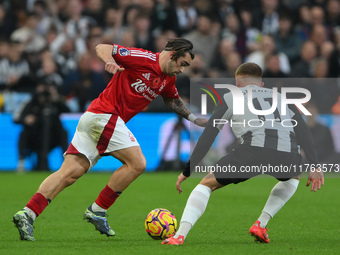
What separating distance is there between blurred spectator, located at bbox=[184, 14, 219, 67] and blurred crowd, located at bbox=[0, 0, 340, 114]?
0.02m

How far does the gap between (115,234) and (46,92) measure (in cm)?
836

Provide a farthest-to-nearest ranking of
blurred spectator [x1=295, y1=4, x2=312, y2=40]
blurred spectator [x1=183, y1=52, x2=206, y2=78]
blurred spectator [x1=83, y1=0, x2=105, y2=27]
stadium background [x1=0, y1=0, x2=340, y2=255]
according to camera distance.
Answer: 1. blurred spectator [x1=83, y1=0, x2=105, y2=27]
2. blurred spectator [x1=295, y1=4, x2=312, y2=40]
3. blurred spectator [x1=183, y1=52, x2=206, y2=78]
4. stadium background [x1=0, y1=0, x2=340, y2=255]

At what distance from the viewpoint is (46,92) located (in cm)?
1530

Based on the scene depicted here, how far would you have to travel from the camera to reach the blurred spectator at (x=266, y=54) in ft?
52.8

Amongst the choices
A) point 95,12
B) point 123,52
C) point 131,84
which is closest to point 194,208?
point 131,84

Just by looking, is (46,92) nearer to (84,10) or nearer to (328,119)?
(84,10)

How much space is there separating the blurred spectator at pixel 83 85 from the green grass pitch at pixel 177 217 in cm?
242

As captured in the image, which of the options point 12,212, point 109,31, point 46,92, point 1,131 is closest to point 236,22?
point 109,31

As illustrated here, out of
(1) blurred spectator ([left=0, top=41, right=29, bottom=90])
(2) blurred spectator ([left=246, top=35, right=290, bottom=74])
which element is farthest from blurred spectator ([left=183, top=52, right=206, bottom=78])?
(1) blurred spectator ([left=0, top=41, right=29, bottom=90])

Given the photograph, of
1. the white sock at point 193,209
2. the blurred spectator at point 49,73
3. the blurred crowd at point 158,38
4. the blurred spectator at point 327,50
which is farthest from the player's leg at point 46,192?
the blurred spectator at point 327,50

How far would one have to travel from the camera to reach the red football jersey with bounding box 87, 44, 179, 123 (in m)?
7.16

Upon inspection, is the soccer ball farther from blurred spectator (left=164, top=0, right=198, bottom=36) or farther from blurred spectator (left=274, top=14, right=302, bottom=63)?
blurred spectator (left=164, top=0, right=198, bottom=36)

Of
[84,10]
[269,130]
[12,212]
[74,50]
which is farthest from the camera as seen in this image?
[84,10]

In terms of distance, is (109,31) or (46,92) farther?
(109,31)
